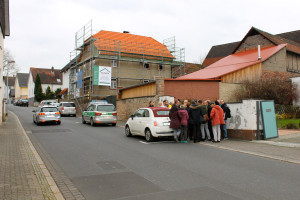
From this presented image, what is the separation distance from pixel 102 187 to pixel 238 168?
11.7ft

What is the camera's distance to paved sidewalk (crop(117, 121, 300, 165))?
860 centimetres

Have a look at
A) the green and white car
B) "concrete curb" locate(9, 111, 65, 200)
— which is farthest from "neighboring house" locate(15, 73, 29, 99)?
"concrete curb" locate(9, 111, 65, 200)

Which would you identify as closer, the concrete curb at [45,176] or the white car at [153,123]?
the concrete curb at [45,176]

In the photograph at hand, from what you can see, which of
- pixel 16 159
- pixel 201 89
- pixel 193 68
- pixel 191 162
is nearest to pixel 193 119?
pixel 191 162

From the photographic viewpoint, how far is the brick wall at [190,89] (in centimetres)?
1906

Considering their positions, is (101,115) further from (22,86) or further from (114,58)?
(22,86)

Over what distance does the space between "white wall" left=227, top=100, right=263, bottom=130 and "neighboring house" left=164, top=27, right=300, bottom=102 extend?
665 cm

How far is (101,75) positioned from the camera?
29.2m

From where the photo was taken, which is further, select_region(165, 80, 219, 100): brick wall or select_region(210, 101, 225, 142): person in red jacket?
select_region(165, 80, 219, 100): brick wall

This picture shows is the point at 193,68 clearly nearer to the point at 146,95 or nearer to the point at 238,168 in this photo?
the point at 146,95

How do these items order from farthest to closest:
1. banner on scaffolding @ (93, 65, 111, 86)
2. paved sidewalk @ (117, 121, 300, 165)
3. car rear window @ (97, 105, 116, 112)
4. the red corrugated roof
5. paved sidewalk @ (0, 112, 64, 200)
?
1. banner on scaffolding @ (93, 65, 111, 86)
2. the red corrugated roof
3. car rear window @ (97, 105, 116, 112)
4. paved sidewalk @ (117, 121, 300, 165)
5. paved sidewalk @ (0, 112, 64, 200)

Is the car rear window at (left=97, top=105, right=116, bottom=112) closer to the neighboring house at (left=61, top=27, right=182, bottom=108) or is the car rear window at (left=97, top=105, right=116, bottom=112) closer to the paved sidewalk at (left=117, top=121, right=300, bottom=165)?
the paved sidewalk at (left=117, top=121, right=300, bottom=165)

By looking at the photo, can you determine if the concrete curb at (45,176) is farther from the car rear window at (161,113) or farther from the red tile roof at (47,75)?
the red tile roof at (47,75)

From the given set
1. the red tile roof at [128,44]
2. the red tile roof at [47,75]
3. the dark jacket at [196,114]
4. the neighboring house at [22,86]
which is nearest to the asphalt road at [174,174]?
the dark jacket at [196,114]
